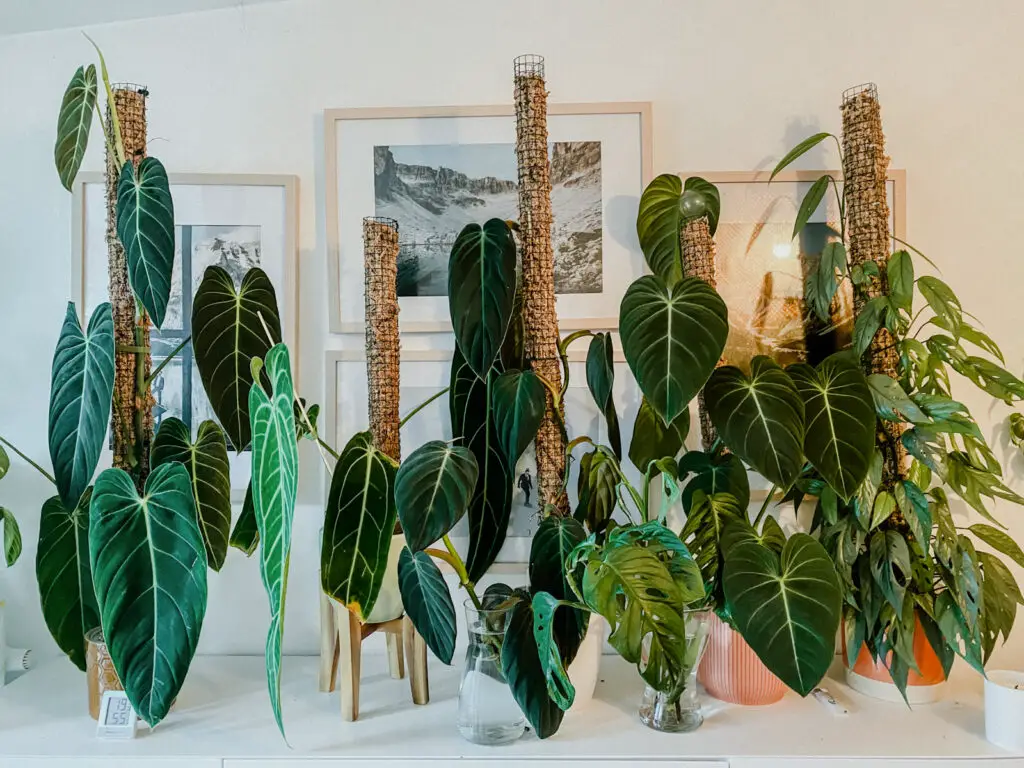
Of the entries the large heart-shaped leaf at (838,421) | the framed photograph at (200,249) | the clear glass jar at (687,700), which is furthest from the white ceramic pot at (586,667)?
the framed photograph at (200,249)

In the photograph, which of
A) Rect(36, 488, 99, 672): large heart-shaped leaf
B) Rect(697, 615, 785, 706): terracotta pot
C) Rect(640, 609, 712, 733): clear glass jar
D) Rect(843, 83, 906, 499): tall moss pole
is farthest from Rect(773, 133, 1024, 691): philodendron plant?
Rect(36, 488, 99, 672): large heart-shaped leaf

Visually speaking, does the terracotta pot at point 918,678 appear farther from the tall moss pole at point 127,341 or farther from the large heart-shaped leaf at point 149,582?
the tall moss pole at point 127,341

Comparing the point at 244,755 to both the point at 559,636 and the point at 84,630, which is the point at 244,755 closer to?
the point at 84,630

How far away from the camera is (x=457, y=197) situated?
1.36 metres

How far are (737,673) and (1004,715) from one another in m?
0.35

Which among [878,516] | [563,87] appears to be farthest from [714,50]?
[878,516]

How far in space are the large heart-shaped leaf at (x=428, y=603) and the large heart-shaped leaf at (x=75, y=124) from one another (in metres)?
0.77

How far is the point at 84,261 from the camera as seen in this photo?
138 centimetres

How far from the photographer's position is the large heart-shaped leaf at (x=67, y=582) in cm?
108

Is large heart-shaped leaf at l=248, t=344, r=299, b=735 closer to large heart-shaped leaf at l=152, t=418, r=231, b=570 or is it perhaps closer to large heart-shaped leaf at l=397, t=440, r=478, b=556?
large heart-shaped leaf at l=397, t=440, r=478, b=556

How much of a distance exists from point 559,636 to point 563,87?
0.98m

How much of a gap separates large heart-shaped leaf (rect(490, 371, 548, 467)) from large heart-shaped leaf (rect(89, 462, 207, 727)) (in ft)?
1.38

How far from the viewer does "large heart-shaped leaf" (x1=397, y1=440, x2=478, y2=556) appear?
89 cm

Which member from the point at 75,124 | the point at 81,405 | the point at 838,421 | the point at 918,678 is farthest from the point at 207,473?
the point at 918,678
